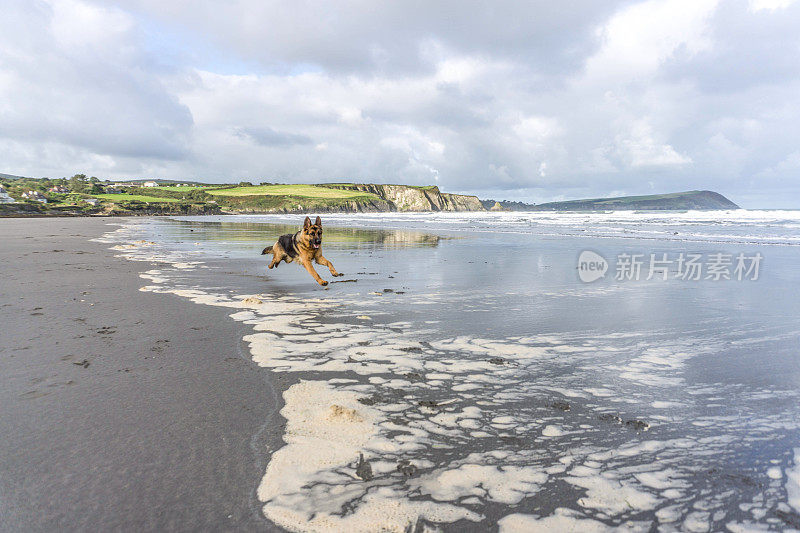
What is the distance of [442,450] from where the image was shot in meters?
3.08

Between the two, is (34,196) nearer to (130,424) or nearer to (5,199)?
(5,199)

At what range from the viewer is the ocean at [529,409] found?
2.52 metres

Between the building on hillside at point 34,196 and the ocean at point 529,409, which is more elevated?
the building on hillside at point 34,196

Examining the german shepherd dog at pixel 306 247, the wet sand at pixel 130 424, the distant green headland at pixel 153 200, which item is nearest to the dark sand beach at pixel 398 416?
the wet sand at pixel 130 424

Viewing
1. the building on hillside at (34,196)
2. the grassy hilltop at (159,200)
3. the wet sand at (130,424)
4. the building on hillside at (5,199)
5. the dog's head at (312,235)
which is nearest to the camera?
the wet sand at (130,424)

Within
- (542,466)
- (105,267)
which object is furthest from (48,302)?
(542,466)

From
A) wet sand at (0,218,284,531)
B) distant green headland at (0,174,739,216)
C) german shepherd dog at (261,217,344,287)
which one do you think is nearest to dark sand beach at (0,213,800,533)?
wet sand at (0,218,284,531)

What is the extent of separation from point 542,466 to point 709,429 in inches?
63.8

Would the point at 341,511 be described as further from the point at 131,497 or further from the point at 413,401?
the point at 413,401

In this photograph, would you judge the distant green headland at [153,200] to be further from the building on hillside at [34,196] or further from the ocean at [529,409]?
the ocean at [529,409]

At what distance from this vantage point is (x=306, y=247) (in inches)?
420

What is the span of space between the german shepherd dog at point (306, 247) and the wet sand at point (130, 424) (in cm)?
385

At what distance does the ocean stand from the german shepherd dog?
176cm

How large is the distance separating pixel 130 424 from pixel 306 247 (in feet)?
24.6
